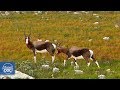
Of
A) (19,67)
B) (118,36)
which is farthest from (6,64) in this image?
(118,36)

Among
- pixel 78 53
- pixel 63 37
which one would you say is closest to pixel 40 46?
pixel 63 37

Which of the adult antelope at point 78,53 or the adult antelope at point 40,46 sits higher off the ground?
the adult antelope at point 40,46

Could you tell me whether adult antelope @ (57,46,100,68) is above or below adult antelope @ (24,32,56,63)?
below

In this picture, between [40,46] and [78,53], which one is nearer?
[78,53]

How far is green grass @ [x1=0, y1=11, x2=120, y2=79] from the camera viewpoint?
16516 mm

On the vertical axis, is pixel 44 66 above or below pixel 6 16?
below

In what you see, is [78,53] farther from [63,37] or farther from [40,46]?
[40,46]

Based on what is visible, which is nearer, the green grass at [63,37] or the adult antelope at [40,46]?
the green grass at [63,37]

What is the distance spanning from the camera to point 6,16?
17.0 metres

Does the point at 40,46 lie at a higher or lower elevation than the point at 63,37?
lower

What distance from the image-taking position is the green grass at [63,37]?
16.5m

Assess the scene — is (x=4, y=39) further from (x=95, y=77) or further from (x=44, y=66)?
(x=95, y=77)

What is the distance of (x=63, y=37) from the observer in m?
16.9
